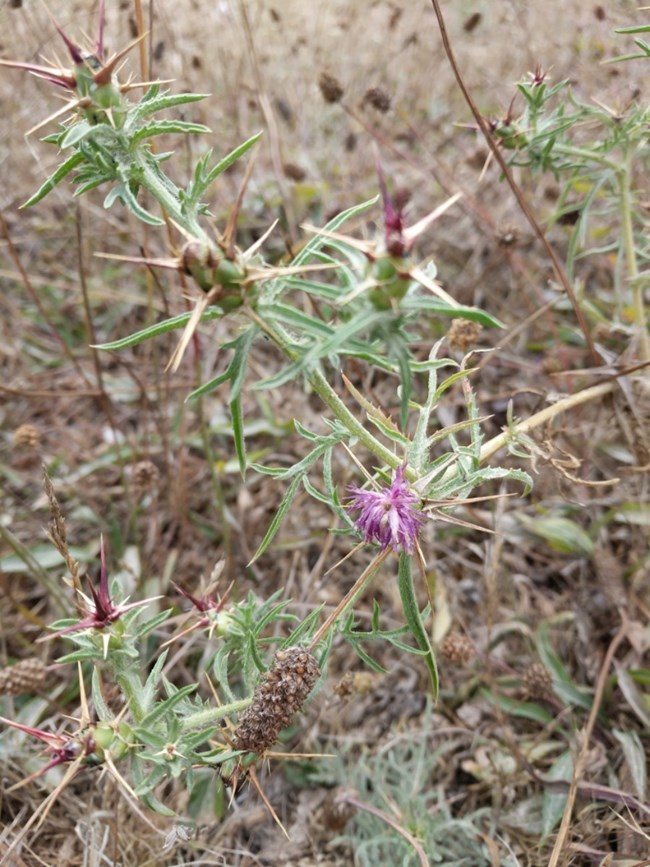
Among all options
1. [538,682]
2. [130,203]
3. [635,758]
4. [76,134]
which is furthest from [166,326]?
[635,758]

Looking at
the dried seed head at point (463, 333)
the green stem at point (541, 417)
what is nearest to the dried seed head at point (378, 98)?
the dried seed head at point (463, 333)

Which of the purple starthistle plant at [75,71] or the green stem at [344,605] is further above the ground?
the purple starthistle plant at [75,71]

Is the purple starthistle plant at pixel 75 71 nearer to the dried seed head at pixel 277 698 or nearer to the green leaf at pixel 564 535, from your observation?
the dried seed head at pixel 277 698

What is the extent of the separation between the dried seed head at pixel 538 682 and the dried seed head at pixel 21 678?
1657 mm

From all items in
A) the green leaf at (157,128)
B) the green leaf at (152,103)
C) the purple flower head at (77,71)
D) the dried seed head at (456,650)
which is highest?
the purple flower head at (77,71)

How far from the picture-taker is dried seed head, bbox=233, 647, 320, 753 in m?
1.66

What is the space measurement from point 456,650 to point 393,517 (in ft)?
3.27

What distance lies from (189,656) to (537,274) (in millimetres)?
2655

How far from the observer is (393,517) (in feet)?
A: 5.42

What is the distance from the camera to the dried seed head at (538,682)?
2465mm

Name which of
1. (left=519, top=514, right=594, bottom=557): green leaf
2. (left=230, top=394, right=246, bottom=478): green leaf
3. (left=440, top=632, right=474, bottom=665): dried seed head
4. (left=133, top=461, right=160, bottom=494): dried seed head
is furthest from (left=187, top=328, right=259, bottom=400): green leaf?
(left=519, top=514, right=594, bottom=557): green leaf

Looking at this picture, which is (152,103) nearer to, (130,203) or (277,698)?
(130,203)

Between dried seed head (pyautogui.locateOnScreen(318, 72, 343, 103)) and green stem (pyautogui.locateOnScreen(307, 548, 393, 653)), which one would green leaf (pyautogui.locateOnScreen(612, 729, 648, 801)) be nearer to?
green stem (pyautogui.locateOnScreen(307, 548, 393, 653))

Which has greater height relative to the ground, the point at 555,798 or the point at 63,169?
the point at 63,169
